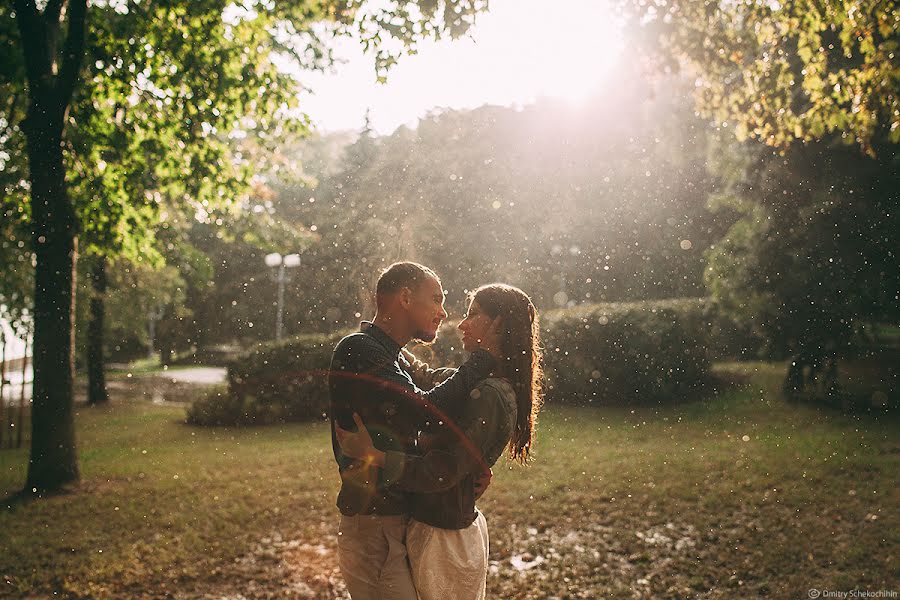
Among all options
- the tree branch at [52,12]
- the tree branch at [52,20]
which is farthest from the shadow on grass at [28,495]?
the tree branch at [52,12]

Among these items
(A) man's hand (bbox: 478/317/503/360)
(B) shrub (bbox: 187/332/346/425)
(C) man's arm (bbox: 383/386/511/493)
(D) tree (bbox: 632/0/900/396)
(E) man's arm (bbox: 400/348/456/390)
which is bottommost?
(B) shrub (bbox: 187/332/346/425)

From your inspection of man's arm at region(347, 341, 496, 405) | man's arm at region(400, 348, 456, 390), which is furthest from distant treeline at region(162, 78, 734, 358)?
man's arm at region(347, 341, 496, 405)

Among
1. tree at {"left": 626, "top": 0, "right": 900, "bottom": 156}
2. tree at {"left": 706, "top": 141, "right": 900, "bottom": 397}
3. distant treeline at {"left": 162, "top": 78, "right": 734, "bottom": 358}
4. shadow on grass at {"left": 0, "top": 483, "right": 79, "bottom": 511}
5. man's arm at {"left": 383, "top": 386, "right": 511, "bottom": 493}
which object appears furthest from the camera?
distant treeline at {"left": 162, "top": 78, "right": 734, "bottom": 358}

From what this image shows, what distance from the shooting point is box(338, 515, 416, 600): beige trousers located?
292cm

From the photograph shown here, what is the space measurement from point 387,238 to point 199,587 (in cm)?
1303

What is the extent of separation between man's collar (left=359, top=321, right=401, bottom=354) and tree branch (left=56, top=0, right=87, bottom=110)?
26.5 feet

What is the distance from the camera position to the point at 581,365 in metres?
14.8

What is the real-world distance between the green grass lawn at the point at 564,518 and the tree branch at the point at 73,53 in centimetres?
548

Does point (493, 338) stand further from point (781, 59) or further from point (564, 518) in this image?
point (781, 59)

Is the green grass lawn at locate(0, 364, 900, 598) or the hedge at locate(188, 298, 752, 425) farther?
the hedge at locate(188, 298, 752, 425)

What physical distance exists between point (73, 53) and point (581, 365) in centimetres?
1109

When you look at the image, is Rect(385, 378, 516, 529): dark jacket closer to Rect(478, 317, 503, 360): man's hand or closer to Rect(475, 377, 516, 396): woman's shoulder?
Rect(475, 377, 516, 396): woman's shoulder

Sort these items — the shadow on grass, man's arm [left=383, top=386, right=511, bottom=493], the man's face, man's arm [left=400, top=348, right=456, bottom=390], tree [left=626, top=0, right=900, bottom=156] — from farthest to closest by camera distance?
the shadow on grass, tree [left=626, top=0, right=900, bottom=156], man's arm [left=400, top=348, right=456, bottom=390], the man's face, man's arm [left=383, top=386, right=511, bottom=493]

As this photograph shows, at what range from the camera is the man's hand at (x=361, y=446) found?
284 centimetres
